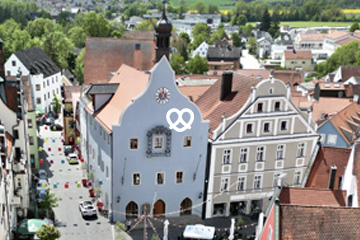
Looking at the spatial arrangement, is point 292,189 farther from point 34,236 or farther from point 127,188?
point 34,236

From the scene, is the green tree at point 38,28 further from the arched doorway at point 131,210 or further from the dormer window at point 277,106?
the dormer window at point 277,106

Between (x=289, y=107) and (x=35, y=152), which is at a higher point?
(x=289, y=107)

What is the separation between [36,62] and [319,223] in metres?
70.1

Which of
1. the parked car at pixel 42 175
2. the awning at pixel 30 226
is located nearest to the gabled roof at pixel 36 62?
the parked car at pixel 42 175

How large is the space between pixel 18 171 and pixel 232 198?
1990 centimetres

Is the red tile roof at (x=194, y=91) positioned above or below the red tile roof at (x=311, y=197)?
above

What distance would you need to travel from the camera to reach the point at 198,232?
37.5 meters

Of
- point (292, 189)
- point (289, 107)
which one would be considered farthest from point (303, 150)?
point (292, 189)

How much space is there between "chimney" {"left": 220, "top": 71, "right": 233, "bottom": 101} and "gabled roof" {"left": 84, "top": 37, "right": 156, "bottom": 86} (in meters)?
26.1

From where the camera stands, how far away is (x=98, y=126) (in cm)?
4303

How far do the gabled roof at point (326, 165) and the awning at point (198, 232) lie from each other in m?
9.02

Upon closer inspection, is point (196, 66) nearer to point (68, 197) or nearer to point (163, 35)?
point (163, 35)

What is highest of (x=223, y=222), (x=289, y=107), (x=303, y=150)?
(x=289, y=107)

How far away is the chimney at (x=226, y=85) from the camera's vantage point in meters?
42.8
